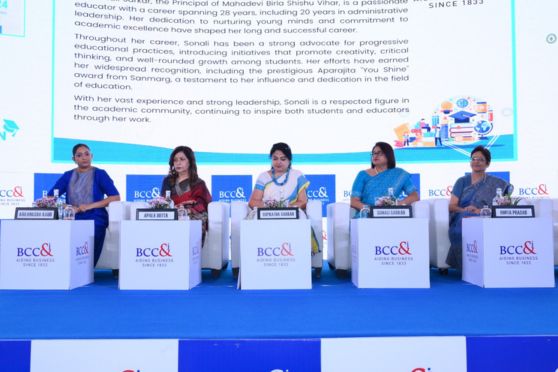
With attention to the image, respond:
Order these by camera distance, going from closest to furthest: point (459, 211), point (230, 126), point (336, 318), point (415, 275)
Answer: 1. point (336, 318)
2. point (415, 275)
3. point (459, 211)
4. point (230, 126)

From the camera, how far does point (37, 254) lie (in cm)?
331

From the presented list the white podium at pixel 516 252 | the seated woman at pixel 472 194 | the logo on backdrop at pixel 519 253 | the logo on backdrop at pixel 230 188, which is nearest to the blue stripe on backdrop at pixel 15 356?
the white podium at pixel 516 252

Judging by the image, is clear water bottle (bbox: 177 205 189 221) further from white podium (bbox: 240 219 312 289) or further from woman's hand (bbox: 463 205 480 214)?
woman's hand (bbox: 463 205 480 214)

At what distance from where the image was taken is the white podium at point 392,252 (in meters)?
3.26

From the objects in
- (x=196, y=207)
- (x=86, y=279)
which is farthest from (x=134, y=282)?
(x=196, y=207)

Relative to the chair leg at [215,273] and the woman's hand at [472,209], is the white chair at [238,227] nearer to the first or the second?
the chair leg at [215,273]

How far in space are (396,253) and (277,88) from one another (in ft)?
9.36

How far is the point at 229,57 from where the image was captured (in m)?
5.51

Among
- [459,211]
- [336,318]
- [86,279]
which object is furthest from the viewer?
[459,211]

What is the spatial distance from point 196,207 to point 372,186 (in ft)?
4.92

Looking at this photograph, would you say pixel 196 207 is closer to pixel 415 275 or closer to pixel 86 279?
pixel 86 279

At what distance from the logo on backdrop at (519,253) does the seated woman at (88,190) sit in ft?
10.1

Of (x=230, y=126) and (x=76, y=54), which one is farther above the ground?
(x=76, y=54)

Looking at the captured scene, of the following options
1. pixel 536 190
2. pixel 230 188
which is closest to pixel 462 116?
pixel 536 190
